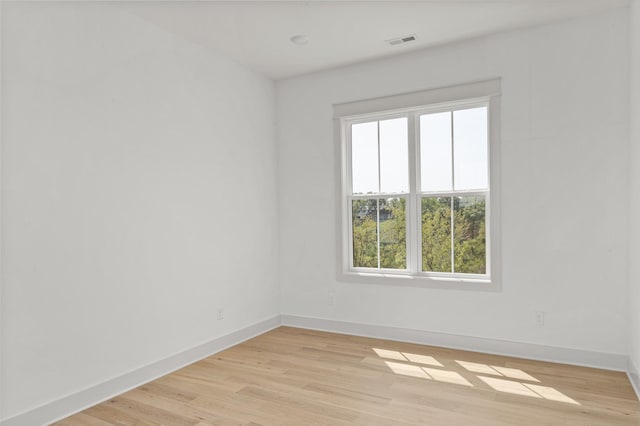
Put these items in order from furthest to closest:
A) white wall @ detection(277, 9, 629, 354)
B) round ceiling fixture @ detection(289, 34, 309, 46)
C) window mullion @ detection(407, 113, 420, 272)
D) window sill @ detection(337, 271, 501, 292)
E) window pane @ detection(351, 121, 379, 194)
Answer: window pane @ detection(351, 121, 379, 194) → window mullion @ detection(407, 113, 420, 272) → window sill @ detection(337, 271, 501, 292) → round ceiling fixture @ detection(289, 34, 309, 46) → white wall @ detection(277, 9, 629, 354)

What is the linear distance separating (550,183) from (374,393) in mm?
2303

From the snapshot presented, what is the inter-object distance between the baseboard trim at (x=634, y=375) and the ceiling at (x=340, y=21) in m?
2.75

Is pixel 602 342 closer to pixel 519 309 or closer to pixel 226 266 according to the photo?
pixel 519 309

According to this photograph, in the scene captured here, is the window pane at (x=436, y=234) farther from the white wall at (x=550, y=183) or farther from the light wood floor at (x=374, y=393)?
the light wood floor at (x=374, y=393)

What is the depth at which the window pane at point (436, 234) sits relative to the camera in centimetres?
414

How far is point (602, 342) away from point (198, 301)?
3470mm

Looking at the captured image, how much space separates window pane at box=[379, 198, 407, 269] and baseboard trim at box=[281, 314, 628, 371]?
69 cm

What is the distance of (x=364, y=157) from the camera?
4609 millimetres

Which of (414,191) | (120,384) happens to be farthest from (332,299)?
(120,384)

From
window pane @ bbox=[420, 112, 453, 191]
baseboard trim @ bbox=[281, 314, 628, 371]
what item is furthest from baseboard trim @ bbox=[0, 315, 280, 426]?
window pane @ bbox=[420, 112, 453, 191]

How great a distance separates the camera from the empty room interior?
2723mm

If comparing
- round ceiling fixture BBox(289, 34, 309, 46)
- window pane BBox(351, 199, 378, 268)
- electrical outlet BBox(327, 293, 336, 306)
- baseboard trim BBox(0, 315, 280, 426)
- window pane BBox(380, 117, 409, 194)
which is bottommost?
baseboard trim BBox(0, 315, 280, 426)

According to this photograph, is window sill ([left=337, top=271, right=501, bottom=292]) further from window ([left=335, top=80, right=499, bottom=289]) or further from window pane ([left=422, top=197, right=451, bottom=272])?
window pane ([left=422, top=197, right=451, bottom=272])

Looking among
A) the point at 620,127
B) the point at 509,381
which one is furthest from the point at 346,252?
the point at 620,127
